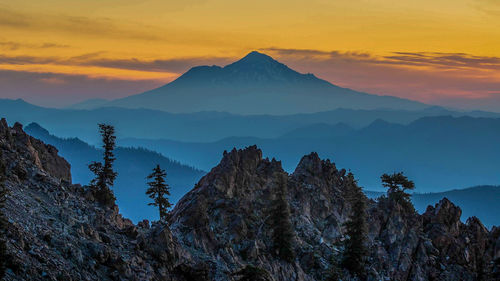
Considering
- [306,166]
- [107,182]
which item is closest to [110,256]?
[107,182]

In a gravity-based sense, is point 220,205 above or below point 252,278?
above

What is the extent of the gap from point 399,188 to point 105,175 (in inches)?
1601

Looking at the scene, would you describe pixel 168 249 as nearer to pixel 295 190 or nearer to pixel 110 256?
pixel 110 256

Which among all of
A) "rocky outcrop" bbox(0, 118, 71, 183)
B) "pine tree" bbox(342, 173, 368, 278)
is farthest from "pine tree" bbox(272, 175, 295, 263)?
"rocky outcrop" bbox(0, 118, 71, 183)

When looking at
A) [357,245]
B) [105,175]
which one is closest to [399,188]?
[357,245]

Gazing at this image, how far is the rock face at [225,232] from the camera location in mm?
35562

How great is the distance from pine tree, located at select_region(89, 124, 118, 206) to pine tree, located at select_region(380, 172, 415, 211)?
36827 millimetres

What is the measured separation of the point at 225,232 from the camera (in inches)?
2019

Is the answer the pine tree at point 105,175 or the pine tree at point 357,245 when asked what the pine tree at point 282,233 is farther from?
the pine tree at point 105,175

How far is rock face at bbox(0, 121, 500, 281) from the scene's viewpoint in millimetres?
35562

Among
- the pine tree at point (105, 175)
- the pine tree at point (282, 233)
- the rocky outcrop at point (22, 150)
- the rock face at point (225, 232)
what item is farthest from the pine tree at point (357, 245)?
the rocky outcrop at point (22, 150)

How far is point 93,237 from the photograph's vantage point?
38.4 m

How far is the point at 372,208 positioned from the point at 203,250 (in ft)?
93.8

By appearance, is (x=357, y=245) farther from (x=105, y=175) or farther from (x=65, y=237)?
(x=65, y=237)
